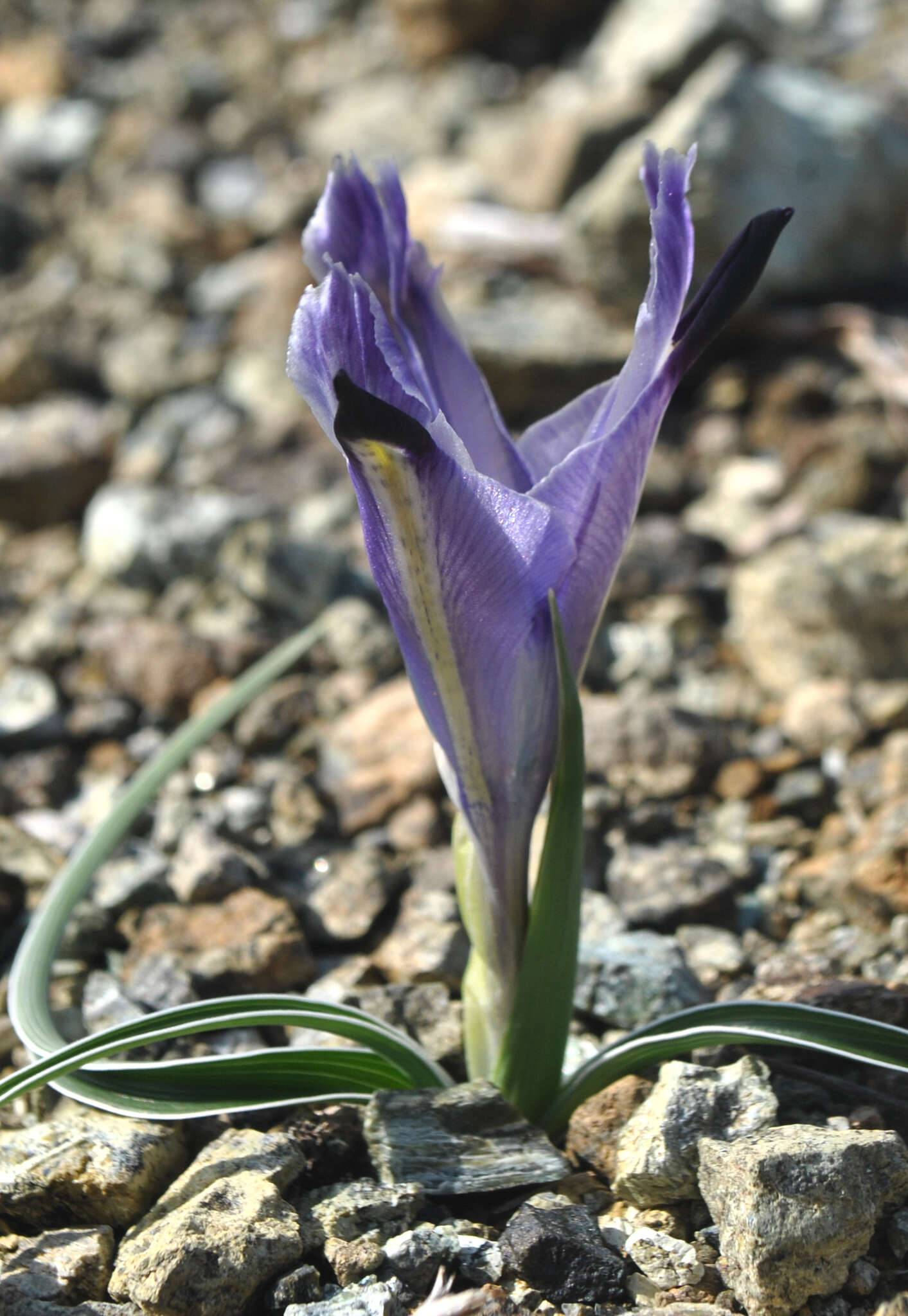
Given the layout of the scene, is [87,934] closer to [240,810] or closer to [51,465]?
[240,810]

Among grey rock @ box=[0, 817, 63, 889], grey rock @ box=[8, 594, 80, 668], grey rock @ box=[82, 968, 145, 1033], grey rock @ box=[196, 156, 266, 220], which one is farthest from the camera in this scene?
grey rock @ box=[196, 156, 266, 220]

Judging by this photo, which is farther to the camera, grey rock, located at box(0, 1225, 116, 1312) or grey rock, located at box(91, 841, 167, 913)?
grey rock, located at box(91, 841, 167, 913)

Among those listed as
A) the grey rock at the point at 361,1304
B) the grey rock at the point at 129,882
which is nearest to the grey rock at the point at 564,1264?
the grey rock at the point at 361,1304

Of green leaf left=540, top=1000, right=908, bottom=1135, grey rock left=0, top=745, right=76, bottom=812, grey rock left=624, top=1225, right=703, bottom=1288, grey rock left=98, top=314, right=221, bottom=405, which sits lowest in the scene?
grey rock left=624, top=1225, right=703, bottom=1288

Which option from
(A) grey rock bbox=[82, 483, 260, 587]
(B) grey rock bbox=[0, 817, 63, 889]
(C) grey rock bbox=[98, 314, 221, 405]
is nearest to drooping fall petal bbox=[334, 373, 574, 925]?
(B) grey rock bbox=[0, 817, 63, 889]

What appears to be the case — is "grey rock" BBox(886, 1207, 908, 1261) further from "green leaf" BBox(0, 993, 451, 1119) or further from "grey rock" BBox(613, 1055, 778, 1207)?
"green leaf" BBox(0, 993, 451, 1119)

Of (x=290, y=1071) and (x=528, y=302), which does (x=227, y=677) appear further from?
(x=528, y=302)

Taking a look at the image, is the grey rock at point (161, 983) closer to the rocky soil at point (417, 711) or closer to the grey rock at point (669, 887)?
the rocky soil at point (417, 711)

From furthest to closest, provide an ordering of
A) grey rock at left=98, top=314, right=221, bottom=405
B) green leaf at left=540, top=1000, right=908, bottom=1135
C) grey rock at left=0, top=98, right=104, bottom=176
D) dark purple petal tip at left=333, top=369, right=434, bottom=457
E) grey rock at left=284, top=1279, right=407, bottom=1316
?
grey rock at left=0, top=98, right=104, bottom=176, grey rock at left=98, top=314, right=221, bottom=405, green leaf at left=540, top=1000, right=908, bottom=1135, grey rock at left=284, top=1279, right=407, bottom=1316, dark purple petal tip at left=333, top=369, right=434, bottom=457
